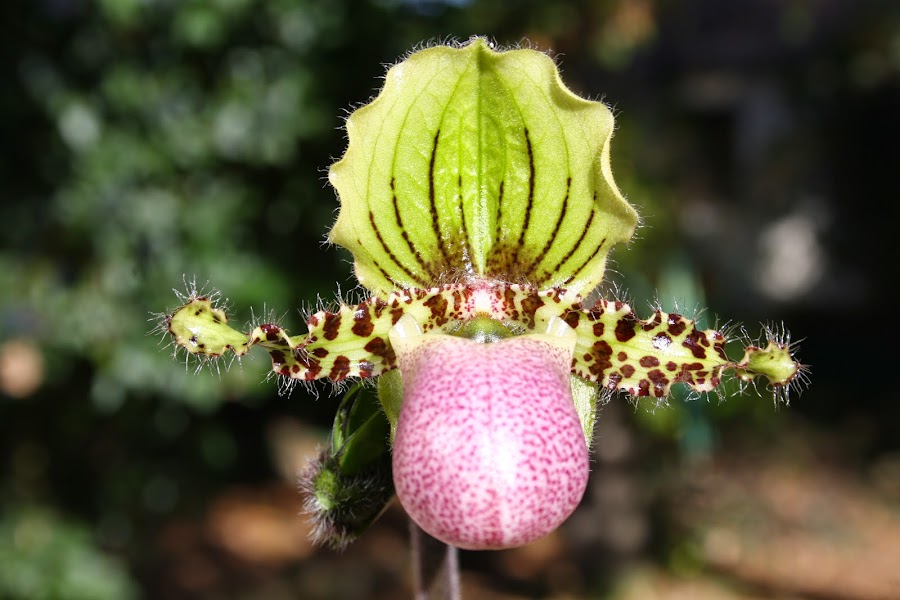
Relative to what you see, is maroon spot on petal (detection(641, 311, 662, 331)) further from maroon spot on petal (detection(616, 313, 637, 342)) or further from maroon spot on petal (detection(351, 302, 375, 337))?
maroon spot on petal (detection(351, 302, 375, 337))

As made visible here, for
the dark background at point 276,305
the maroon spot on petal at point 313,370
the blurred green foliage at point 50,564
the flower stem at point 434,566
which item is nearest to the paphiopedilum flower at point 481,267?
the maroon spot on petal at point 313,370

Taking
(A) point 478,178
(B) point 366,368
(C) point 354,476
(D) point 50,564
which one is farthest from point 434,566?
(D) point 50,564

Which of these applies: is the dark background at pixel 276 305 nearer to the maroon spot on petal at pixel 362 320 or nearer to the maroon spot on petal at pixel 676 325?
the maroon spot on petal at pixel 676 325

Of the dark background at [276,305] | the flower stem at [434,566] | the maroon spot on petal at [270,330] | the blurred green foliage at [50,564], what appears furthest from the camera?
the blurred green foliage at [50,564]

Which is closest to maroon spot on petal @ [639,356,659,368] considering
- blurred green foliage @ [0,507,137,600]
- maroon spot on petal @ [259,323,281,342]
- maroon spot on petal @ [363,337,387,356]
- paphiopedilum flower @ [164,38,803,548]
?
paphiopedilum flower @ [164,38,803,548]

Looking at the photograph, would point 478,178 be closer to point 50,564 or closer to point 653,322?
point 653,322
